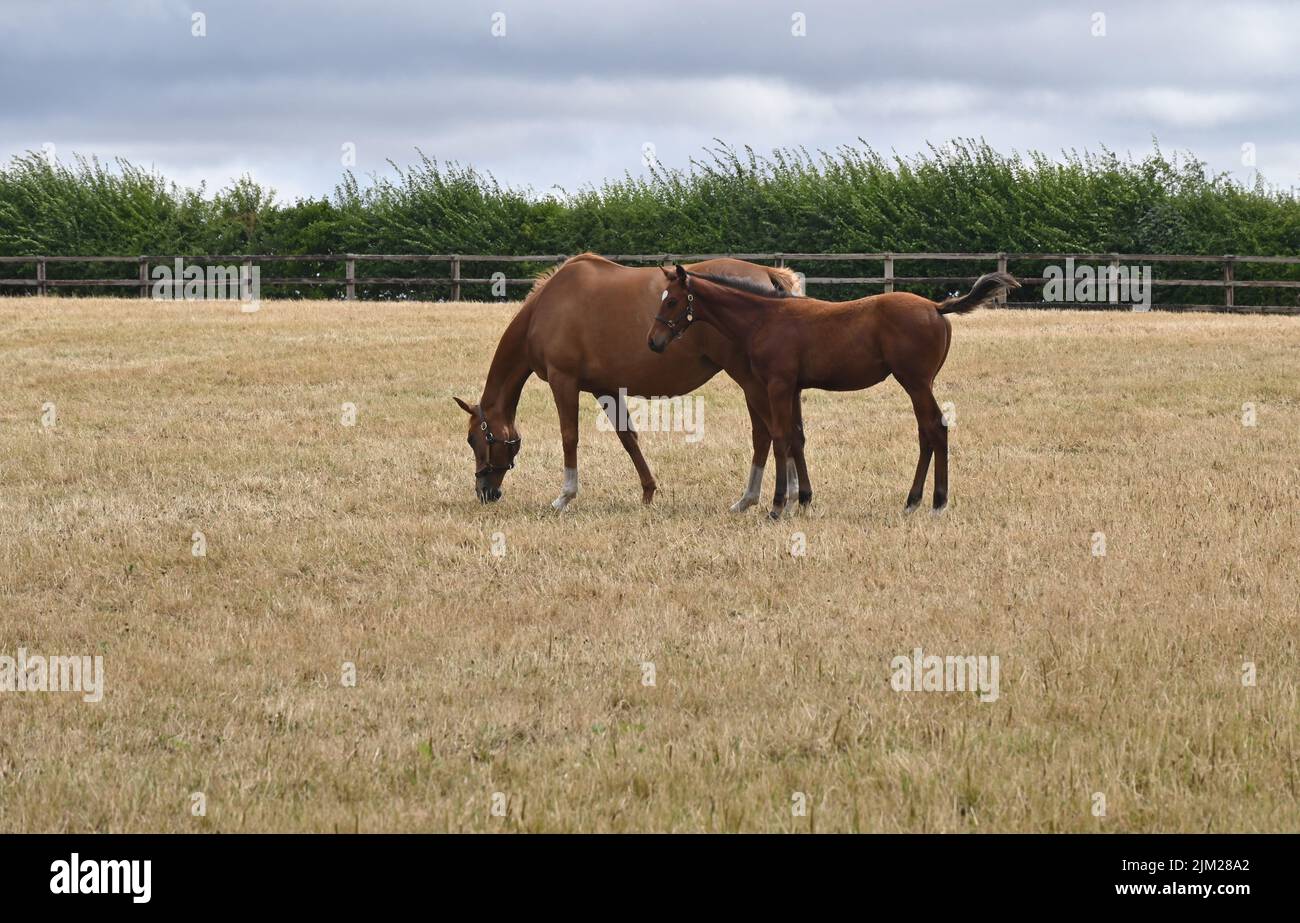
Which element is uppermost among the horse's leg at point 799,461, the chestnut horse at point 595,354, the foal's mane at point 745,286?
the foal's mane at point 745,286

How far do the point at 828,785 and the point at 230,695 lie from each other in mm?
2902

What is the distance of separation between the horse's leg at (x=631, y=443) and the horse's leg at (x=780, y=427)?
1.38 metres

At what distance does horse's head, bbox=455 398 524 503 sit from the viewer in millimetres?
12172

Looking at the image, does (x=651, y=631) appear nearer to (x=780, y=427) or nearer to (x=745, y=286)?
(x=780, y=427)

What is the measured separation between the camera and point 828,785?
17.3ft

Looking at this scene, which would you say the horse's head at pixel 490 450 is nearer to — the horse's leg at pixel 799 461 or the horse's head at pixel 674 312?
the horse's head at pixel 674 312

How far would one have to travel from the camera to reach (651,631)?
7.62 meters

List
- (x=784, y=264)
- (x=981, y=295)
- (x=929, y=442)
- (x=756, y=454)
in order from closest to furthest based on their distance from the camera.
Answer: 1. (x=981, y=295)
2. (x=929, y=442)
3. (x=756, y=454)
4. (x=784, y=264)

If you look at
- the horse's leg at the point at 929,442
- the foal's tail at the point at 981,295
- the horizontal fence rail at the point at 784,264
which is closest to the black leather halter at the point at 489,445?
the horse's leg at the point at 929,442

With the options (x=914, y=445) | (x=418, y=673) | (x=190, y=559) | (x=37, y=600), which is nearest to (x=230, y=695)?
(x=418, y=673)

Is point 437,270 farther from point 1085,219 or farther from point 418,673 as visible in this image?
point 418,673

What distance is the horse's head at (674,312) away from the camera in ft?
36.1

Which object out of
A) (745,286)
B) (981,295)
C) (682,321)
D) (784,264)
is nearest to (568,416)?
(682,321)

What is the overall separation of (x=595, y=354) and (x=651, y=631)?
478cm
